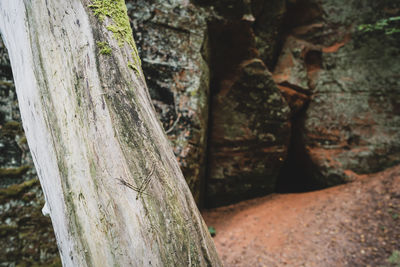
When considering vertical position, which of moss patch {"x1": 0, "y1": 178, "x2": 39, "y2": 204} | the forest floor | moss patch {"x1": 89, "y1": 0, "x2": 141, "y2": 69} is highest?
moss patch {"x1": 89, "y1": 0, "x2": 141, "y2": 69}

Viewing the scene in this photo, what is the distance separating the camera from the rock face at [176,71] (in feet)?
9.32

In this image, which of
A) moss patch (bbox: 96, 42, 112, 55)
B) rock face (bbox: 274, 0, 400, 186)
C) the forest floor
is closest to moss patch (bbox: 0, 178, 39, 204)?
moss patch (bbox: 96, 42, 112, 55)

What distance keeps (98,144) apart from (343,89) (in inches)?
207

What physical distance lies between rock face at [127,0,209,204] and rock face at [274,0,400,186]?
2.67m

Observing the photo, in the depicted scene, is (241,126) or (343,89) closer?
(241,126)

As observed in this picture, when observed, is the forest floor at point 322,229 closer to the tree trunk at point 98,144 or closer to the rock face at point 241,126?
the rock face at point 241,126

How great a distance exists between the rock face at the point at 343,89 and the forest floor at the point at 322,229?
57 cm

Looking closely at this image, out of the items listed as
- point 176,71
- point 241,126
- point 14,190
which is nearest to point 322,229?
point 241,126

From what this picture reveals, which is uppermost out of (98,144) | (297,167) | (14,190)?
(98,144)

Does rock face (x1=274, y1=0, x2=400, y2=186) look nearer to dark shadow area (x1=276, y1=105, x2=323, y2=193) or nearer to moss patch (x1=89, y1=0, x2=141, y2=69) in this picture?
dark shadow area (x1=276, y1=105, x2=323, y2=193)

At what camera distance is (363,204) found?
3.18m

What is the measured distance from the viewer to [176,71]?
2967mm

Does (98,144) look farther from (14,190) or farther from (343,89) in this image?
(343,89)

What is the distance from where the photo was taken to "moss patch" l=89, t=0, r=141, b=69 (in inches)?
42.2
